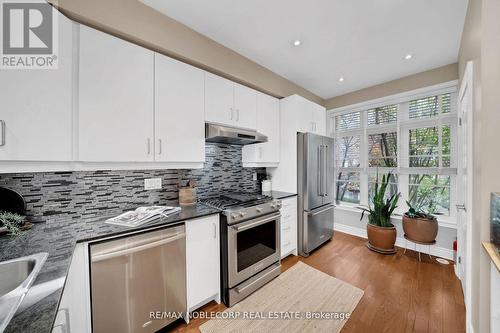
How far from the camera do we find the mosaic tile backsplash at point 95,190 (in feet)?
4.37

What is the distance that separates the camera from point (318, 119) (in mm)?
3059

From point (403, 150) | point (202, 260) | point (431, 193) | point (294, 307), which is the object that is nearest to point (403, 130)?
point (403, 150)

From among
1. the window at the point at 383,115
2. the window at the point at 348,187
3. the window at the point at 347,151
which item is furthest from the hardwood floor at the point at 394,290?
the window at the point at 383,115

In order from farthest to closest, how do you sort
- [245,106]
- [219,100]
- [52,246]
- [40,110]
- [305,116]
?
[305,116], [245,106], [219,100], [40,110], [52,246]

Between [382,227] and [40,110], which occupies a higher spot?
[40,110]

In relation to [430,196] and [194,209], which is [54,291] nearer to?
[194,209]

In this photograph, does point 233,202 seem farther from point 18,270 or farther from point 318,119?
point 318,119

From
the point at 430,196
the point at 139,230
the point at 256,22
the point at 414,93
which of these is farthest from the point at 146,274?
the point at 414,93

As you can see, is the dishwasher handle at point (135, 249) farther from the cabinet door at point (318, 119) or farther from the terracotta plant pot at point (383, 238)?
the terracotta plant pot at point (383, 238)

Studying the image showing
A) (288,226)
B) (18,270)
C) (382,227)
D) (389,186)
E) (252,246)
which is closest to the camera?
(18,270)

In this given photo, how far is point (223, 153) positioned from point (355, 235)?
112 inches

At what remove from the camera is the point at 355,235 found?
3355mm

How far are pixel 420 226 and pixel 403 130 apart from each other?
1.51 m

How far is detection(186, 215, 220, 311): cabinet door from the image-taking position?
1551 mm
